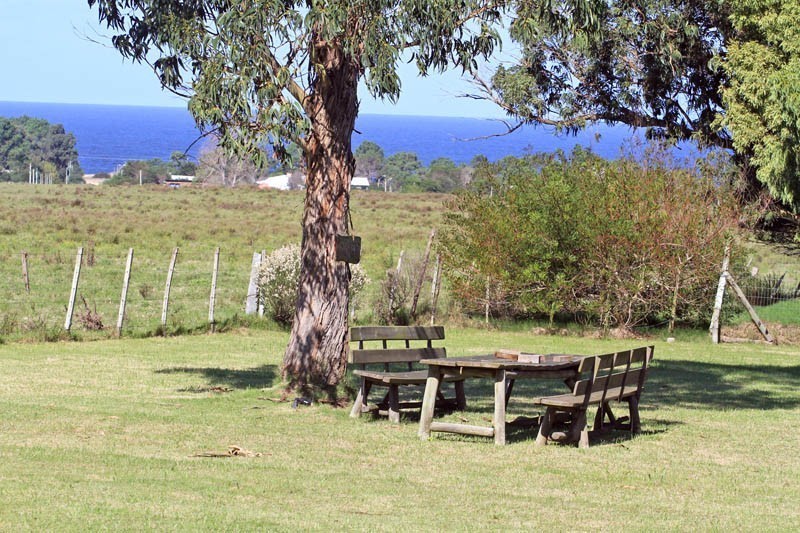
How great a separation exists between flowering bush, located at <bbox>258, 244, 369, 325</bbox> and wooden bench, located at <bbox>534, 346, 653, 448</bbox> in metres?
11.2

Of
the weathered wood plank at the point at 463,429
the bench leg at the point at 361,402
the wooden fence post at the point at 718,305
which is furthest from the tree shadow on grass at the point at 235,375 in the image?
the wooden fence post at the point at 718,305

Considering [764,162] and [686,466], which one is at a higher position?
[764,162]

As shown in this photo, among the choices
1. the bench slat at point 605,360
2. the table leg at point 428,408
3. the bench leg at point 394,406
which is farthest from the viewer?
the bench leg at point 394,406

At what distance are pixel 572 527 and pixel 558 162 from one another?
61.2ft

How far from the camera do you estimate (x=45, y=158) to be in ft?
560

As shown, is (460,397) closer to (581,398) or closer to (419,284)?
(581,398)

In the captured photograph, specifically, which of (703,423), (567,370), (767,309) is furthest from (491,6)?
(767,309)

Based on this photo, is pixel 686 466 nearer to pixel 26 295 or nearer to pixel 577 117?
pixel 577 117

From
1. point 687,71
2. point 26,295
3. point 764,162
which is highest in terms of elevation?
point 687,71

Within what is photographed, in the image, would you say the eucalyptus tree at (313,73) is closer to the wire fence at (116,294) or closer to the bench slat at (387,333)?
the bench slat at (387,333)

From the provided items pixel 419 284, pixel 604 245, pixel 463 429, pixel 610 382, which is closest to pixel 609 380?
pixel 610 382

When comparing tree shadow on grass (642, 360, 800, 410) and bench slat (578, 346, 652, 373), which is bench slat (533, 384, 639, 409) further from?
tree shadow on grass (642, 360, 800, 410)

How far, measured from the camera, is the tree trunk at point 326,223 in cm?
1298

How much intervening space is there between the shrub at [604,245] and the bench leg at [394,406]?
12067 mm
